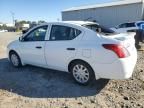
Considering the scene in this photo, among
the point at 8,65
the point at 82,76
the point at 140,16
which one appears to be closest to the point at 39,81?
the point at 82,76

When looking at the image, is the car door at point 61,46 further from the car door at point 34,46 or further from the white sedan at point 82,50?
the car door at point 34,46

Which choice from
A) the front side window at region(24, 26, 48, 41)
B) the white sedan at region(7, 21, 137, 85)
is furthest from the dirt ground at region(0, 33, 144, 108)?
the front side window at region(24, 26, 48, 41)

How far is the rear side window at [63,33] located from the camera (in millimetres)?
5191

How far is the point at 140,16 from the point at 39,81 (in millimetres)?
21715

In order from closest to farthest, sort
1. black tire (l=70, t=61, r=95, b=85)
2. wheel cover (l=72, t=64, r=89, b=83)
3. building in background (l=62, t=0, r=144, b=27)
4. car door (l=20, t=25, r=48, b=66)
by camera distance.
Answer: black tire (l=70, t=61, r=95, b=85)
wheel cover (l=72, t=64, r=89, b=83)
car door (l=20, t=25, r=48, b=66)
building in background (l=62, t=0, r=144, b=27)

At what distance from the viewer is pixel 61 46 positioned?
534cm

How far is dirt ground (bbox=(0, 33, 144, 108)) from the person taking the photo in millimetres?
4285

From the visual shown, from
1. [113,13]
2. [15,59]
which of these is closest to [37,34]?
[15,59]

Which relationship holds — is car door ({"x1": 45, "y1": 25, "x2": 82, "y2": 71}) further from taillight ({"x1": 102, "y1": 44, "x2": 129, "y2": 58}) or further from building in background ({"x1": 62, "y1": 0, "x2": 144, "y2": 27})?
building in background ({"x1": 62, "y1": 0, "x2": 144, "y2": 27})

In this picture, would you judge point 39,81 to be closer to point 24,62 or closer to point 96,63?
point 24,62

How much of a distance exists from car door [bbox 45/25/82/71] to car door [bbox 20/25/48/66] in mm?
276

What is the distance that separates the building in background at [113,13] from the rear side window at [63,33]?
69.2 feet

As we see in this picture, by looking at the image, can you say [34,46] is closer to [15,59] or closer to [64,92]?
[15,59]

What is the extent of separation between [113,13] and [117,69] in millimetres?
23158
